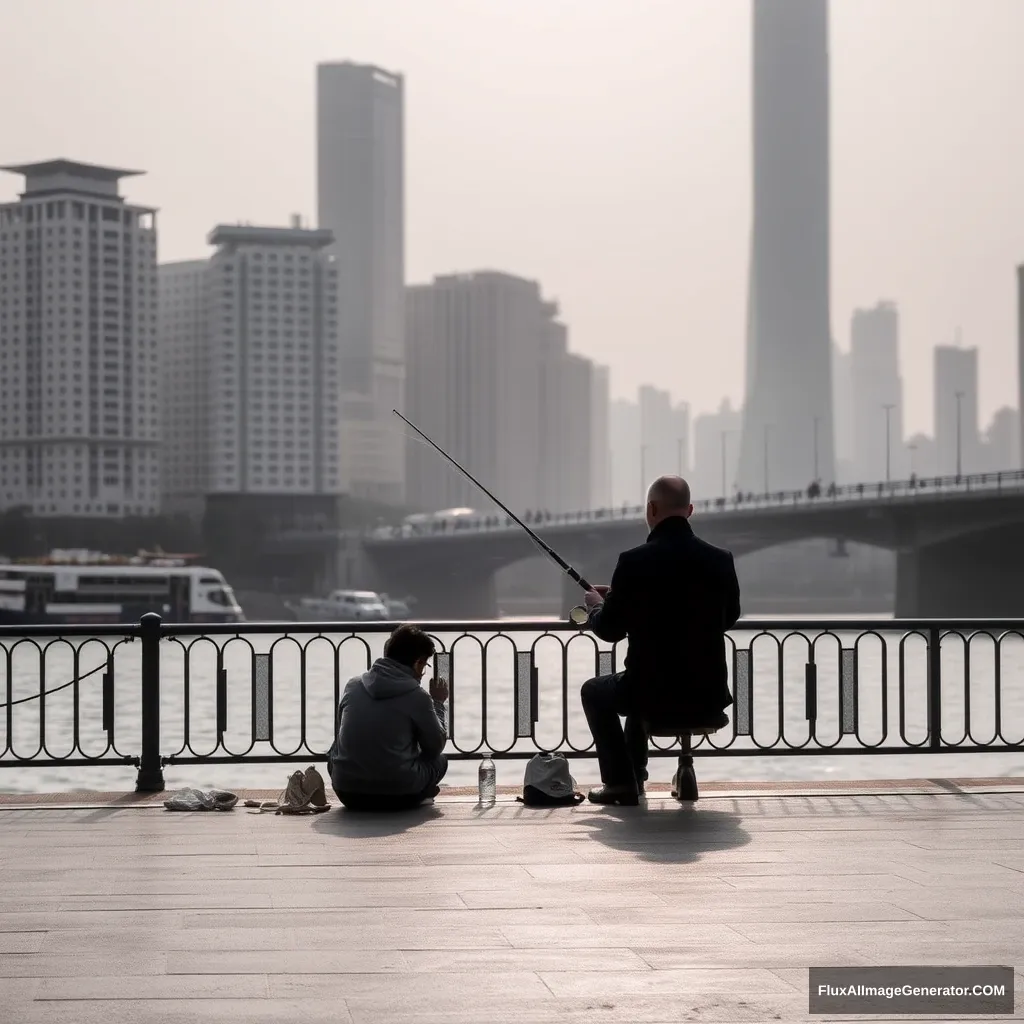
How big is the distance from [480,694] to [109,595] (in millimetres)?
37422

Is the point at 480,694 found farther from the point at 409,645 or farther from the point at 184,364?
the point at 184,364

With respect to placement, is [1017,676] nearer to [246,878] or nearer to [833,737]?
[833,737]

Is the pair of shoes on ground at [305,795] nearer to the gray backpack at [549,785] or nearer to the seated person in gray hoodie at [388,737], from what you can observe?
the seated person in gray hoodie at [388,737]

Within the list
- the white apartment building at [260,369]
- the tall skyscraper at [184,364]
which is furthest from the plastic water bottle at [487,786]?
the tall skyscraper at [184,364]

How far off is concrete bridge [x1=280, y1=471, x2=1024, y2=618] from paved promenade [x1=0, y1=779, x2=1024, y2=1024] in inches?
2094

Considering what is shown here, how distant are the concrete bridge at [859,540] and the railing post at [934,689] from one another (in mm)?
50036

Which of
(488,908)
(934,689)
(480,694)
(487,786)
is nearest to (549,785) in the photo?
(487,786)

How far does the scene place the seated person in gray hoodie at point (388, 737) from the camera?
26.1ft

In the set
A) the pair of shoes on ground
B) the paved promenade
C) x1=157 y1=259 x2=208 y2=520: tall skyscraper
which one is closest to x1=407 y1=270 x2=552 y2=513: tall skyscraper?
x1=157 y1=259 x2=208 y2=520: tall skyscraper

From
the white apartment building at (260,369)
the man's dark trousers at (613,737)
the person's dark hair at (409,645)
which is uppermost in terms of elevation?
the white apartment building at (260,369)

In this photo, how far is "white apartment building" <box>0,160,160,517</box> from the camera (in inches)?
4855

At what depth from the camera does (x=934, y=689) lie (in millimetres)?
10000

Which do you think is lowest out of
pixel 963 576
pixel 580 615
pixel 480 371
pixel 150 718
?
pixel 963 576

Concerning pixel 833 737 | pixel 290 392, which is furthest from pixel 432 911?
pixel 290 392
